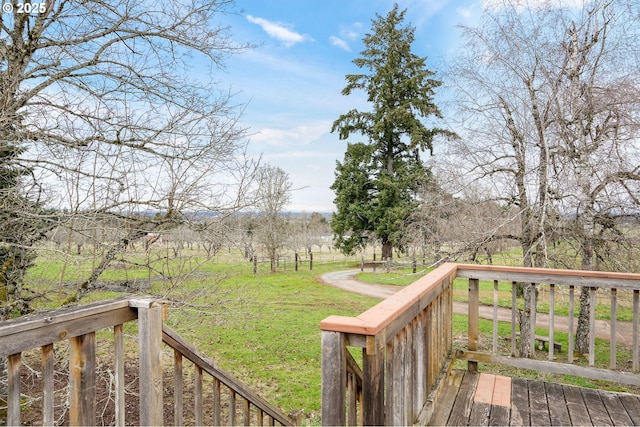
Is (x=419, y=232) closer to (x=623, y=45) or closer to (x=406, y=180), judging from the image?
(x=623, y=45)

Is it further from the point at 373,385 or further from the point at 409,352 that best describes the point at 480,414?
the point at 373,385

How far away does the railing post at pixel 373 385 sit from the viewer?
1.40m

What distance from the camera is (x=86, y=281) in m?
4.02

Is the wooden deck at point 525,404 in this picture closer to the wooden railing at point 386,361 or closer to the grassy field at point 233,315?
the wooden railing at point 386,361

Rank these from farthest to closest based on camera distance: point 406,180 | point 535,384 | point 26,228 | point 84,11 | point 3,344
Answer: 1. point 406,180
2. point 84,11
3. point 26,228
4. point 535,384
5. point 3,344

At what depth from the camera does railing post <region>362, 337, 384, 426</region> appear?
140cm

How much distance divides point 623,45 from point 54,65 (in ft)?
23.3

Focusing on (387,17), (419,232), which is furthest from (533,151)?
(387,17)

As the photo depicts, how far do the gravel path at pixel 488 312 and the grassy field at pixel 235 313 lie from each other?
628mm

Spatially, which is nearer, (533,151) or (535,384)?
(535,384)

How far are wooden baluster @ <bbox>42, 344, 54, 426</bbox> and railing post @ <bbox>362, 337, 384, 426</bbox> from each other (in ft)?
3.47

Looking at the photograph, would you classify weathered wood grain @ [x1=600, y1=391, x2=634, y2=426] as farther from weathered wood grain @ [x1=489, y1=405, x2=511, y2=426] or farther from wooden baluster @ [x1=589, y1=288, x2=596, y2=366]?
weathered wood grain @ [x1=489, y1=405, x2=511, y2=426]

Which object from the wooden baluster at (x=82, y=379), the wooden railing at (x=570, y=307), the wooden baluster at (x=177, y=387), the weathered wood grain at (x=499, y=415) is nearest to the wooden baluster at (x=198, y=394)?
the wooden baluster at (x=177, y=387)

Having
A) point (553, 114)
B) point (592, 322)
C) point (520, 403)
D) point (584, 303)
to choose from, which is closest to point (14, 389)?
point (520, 403)
